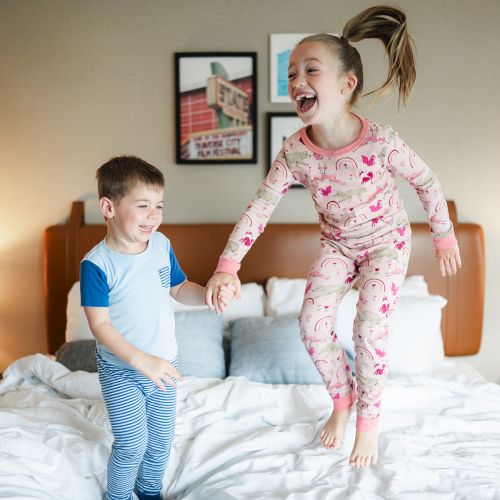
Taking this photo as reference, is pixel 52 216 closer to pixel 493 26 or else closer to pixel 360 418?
pixel 360 418

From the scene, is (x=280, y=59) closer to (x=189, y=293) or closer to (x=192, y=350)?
(x=192, y=350)

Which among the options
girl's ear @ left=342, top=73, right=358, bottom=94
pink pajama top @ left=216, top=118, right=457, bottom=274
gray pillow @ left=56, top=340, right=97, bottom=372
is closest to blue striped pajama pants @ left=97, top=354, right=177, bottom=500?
pink pajama top @ left=216, top=118, right=457, bottom=274

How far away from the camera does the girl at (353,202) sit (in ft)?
5.43

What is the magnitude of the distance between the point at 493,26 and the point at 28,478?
2925 millimetres

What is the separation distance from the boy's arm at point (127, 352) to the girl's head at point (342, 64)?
0.77 metres

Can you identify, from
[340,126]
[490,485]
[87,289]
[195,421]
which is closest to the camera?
[87,289]

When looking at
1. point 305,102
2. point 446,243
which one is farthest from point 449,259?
point 305,102

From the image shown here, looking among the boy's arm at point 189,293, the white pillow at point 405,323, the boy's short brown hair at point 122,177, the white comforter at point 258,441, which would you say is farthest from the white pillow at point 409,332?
the boy's short brown hair at point 122,177

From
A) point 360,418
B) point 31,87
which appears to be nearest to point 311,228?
point 360,418

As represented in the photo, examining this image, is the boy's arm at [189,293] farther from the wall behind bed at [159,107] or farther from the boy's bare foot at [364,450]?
the wall behind bed at [159,107]

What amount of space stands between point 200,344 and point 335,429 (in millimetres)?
816

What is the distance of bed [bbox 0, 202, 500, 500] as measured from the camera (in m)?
1.64

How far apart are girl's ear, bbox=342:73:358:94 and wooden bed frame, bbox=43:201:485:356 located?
4.60 ft

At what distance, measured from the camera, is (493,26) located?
3.01m
